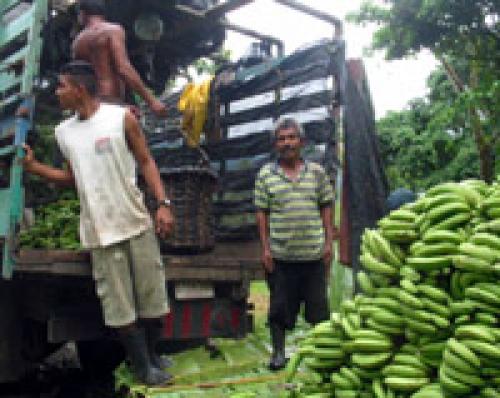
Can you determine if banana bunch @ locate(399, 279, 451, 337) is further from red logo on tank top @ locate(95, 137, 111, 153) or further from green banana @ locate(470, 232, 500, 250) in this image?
red logo on tank top @ locate(95, 137, 111, 153)

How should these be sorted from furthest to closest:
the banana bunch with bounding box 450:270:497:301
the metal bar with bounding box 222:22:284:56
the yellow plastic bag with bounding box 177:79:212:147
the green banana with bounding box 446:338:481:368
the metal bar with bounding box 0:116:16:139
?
the metal bar with bounding box 222:22:284:56 → the yellow plastic bag with bounding box 177:79:212:147 → the metal bar with bounding box 0:116:16:139 → the banana bunch with bounding box 450:270:497:301 → the green banana with bounding box 446:338:481:368

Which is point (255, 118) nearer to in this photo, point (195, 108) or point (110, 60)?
point (195, 108)

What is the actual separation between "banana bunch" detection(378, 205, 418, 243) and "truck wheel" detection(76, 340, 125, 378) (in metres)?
3.34

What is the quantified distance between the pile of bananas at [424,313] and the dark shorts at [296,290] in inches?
64.2

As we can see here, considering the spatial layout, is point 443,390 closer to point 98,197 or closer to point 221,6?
point 98,197

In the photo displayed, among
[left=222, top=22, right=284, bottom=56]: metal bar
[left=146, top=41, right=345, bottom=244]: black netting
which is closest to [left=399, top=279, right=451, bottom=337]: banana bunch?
[left=146, top=41, right=345, bottom=244]: black netting

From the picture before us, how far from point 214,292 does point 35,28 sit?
2099mm

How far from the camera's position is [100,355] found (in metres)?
4.67

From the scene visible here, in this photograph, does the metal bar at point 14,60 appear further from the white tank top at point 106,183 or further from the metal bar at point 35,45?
the white tank top at point 106,183

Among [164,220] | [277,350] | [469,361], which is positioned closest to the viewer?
[469,361]


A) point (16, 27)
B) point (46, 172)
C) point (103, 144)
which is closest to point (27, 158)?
point (46, 172)

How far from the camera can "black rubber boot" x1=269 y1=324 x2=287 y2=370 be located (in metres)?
3.51

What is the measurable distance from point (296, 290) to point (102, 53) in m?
2.11

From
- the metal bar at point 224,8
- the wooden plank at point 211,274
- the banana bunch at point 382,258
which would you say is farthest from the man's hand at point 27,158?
the metal bar at point 224,8
